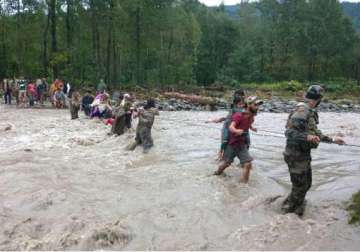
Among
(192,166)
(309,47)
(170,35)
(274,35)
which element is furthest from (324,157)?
(274,35)

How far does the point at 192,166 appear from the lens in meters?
12.2

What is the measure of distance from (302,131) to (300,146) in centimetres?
26

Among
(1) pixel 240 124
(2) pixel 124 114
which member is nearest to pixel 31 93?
(2) pixel 124 114

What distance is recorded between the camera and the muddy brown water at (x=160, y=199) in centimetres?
717

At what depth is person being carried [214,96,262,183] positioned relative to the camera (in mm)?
9523

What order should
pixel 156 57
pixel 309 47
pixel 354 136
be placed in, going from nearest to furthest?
pixel 354 136, pixel 156 57, pixel 309 47

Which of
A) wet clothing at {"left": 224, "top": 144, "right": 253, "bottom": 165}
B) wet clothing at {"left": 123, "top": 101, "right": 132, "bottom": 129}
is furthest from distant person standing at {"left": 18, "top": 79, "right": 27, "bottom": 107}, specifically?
wet clothing at {"left": 224, "top": 144, "right": 253, "bottom": 165}

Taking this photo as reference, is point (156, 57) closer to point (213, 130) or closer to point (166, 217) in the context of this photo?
point (213, 130)

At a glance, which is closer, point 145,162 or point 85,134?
point 145,162

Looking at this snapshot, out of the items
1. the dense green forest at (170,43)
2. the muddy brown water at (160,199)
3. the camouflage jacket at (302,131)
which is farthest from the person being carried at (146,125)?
the dense green forest at (170,43)

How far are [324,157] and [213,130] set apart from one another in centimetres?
656

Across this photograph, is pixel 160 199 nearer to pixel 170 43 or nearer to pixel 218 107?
pixel 218 107

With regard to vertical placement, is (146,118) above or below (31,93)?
above

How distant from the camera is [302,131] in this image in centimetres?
747
